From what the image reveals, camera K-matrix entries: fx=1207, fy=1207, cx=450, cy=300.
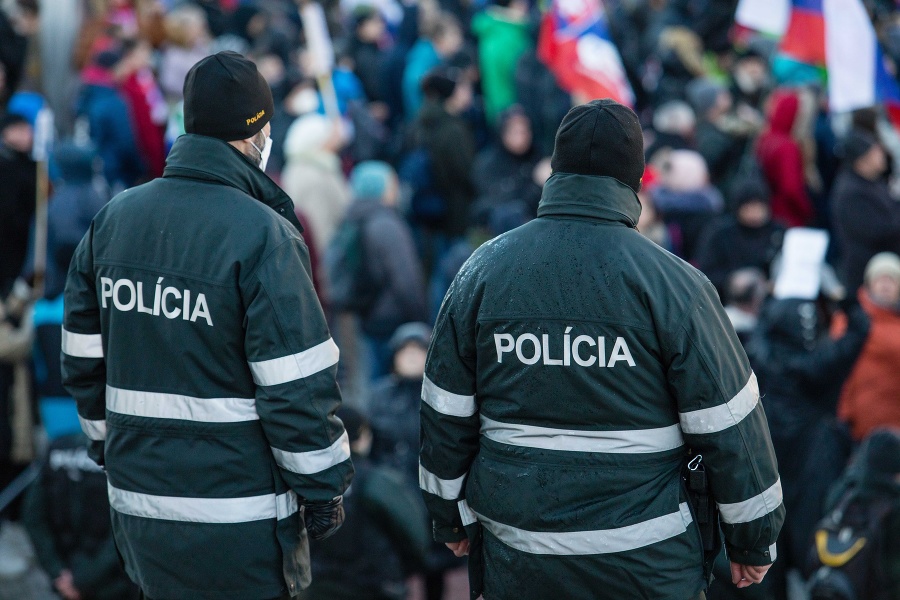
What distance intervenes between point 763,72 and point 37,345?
24.5ft

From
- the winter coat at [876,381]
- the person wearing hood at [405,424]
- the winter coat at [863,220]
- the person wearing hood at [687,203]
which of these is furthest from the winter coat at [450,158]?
the winter coat at [876,381]

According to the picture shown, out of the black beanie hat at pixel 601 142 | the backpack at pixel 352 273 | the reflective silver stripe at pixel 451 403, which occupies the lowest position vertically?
the backpack at pixel 352 273

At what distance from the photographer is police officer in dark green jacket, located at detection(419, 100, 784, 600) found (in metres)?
3.19

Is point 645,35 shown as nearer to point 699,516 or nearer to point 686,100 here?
point 686,100

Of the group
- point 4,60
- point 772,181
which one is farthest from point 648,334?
point 4,60

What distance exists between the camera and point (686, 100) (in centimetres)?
1178

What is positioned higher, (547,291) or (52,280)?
(547,291)

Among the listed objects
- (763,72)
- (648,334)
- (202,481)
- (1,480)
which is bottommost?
(1,480)

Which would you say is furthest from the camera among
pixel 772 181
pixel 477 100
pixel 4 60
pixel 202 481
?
pixel 477 100

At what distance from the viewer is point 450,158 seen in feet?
32.2

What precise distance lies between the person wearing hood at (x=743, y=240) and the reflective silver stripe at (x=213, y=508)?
4.75 m

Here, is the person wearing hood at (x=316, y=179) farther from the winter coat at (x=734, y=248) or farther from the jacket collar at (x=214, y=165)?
the jacket collar at (x=214, y=165)

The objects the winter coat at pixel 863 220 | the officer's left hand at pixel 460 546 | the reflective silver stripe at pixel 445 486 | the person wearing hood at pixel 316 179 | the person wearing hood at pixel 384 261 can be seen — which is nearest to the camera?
the reflective silver stripe at pixel 445 486

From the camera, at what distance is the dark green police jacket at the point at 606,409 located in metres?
3.19
